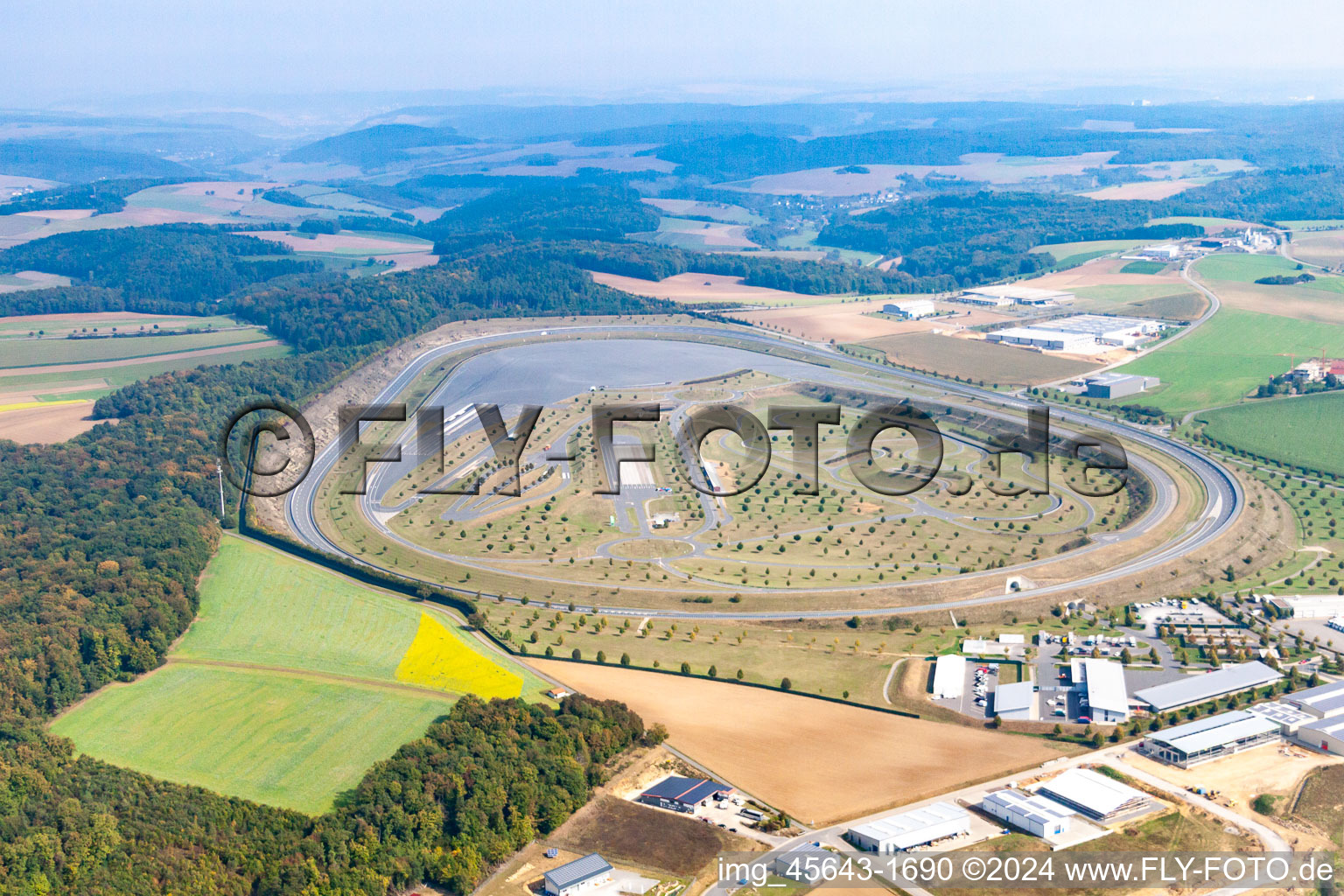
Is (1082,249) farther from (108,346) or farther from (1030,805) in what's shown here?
(1030,805)

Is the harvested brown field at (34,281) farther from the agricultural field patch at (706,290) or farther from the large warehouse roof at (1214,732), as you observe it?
the large warehouse roof at (1214,732)

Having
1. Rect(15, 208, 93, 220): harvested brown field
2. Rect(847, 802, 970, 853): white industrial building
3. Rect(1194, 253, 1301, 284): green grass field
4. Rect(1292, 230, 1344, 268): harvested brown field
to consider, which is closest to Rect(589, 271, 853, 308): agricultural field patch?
Rect(1194, 253, 1301, 284): green grass field

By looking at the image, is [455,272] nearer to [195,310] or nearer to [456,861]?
[195,310]

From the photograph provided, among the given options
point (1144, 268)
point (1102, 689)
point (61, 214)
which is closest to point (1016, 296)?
point (1144, 268)

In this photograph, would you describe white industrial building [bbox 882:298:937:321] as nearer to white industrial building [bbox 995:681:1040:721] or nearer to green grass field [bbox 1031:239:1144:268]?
green grass field [bbox 1031:239:1144:268]

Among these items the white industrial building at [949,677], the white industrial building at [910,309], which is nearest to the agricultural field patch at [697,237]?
the white industrial building at [910,309]

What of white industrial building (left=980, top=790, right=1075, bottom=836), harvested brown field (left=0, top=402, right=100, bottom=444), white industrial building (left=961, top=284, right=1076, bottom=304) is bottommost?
white industrial building (left=980, top=790, right=1075, bottom=836)

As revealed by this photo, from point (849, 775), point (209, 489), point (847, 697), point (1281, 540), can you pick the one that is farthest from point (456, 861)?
point (1281, 540)
